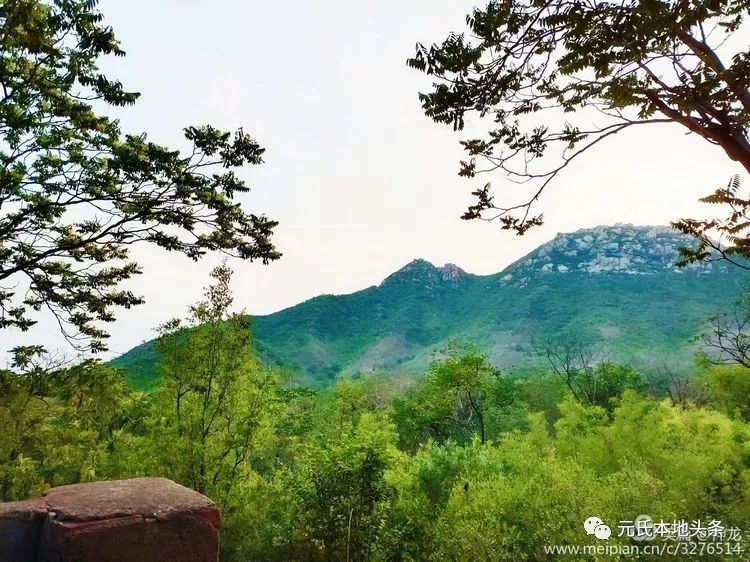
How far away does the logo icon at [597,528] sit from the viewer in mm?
12711

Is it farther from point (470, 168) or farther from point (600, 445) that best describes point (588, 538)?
point (600, 445)

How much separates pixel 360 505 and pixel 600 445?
17.1 meters

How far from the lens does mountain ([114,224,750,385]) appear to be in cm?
8138

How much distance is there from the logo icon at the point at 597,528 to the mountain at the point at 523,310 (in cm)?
5862

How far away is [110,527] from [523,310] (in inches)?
3954

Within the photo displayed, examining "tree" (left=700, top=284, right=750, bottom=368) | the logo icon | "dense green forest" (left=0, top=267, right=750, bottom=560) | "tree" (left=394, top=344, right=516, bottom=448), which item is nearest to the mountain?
"tree" (left=394, top=344, right=516, bottom=448)

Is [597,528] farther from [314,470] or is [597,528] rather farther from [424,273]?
[424,273]

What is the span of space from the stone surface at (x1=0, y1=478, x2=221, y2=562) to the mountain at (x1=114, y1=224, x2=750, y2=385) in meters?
59.7

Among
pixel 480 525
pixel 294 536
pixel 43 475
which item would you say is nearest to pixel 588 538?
pixel 480 525

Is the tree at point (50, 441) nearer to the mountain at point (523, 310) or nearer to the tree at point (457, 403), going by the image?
the tree at point (457, 403)

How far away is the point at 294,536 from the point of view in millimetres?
14938

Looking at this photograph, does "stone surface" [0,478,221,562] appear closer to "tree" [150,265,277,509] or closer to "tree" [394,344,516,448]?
"tree" [150,265,277,509]

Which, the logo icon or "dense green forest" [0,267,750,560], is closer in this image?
the logo icon

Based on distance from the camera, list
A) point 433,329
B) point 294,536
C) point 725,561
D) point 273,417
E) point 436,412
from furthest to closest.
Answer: point 433,329 → point 436,412 → point 273,417 → point 294,536 → point 725,561
